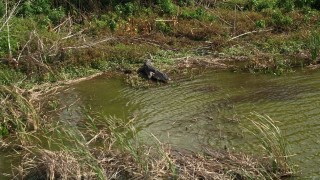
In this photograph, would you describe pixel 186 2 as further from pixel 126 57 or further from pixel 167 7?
pixel 126 57

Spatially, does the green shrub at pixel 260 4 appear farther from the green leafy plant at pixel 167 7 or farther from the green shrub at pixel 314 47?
the green shrub at pixel 314 47

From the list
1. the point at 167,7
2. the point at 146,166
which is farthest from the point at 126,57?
the point at 146,166

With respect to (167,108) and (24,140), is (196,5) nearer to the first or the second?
(167,108)

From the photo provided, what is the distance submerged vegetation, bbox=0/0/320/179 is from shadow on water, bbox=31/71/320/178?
40 cm

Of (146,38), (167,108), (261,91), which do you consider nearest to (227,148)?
(167,108)

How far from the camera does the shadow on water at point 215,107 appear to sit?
7.08 m

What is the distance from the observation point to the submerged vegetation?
584 centimetres

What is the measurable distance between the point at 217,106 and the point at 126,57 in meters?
3.93

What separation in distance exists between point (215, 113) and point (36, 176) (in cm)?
317

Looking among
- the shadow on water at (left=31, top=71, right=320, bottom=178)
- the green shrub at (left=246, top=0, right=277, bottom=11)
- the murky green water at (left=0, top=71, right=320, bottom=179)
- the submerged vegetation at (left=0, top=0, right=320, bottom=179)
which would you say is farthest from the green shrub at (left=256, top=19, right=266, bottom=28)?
the murky green water at (left=0, top=71, right=320, bottom=179)

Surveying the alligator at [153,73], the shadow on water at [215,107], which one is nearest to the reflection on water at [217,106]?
the shadow on water at [215,107]

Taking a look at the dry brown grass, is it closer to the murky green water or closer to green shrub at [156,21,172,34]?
the murky green water

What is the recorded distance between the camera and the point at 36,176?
6094 millimetres

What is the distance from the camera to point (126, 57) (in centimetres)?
1200
